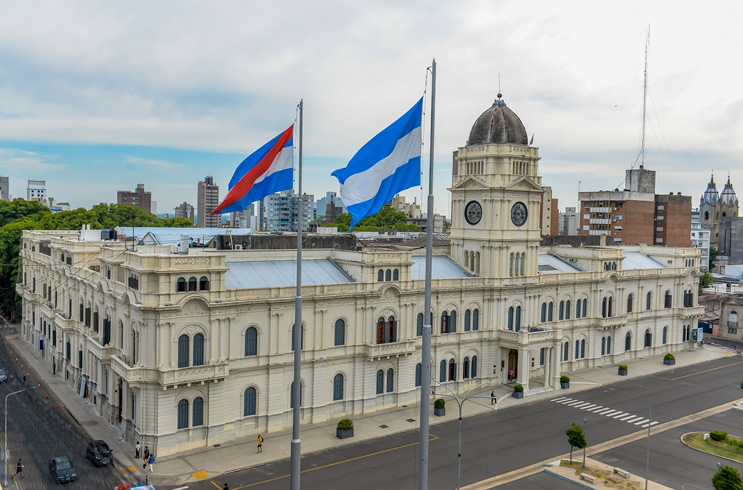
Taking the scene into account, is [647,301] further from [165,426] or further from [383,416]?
[165,426]

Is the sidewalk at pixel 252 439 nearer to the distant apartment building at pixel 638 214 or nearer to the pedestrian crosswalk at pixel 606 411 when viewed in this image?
the pedestrian crosswalk at pixel 606 411

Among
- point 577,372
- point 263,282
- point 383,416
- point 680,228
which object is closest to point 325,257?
point 263,282

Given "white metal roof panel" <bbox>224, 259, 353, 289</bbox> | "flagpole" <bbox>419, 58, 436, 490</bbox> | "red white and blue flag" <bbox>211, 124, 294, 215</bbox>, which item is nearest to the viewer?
"flagpole" <bbox>419, 58, 436, 490</bbox>

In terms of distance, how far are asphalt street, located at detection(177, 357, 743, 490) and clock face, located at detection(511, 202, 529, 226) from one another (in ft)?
66.2

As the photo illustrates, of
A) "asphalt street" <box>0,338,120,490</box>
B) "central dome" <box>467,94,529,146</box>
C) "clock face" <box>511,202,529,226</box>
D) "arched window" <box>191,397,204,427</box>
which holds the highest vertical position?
"central dome" <box>467,94,529,146</box>

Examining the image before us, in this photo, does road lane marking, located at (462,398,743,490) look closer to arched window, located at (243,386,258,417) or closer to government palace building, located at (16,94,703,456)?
government palace building, located at (16,94,703,456)

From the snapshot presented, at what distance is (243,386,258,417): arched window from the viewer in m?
54.9

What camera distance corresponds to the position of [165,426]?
5000 centimetres

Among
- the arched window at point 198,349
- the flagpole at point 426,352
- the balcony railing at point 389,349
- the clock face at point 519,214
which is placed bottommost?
the balcony railing at point 389,349

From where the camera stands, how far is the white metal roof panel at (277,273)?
188 ft

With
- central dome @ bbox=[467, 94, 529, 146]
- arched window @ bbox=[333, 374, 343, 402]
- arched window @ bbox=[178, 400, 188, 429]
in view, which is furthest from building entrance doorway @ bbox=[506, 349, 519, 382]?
arched window @ bbox=[178, 400, 188, 429]

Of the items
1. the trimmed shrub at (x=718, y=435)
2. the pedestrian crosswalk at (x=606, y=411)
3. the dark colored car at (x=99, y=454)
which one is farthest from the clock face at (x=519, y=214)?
the dark colored car at (x=99, y=454)

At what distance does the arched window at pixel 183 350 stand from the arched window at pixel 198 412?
3332mm

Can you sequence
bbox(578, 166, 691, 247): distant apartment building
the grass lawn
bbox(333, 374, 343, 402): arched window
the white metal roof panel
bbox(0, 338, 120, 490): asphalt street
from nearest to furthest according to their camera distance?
1. bbox(0, 338, 120, 490): asphalt street
2. the grass lawn
3. the white metal roof panel
4. bbox(333, 374, 343, 402): arched window
5. bbox(578, 166, 691, 247): distant apartment building
